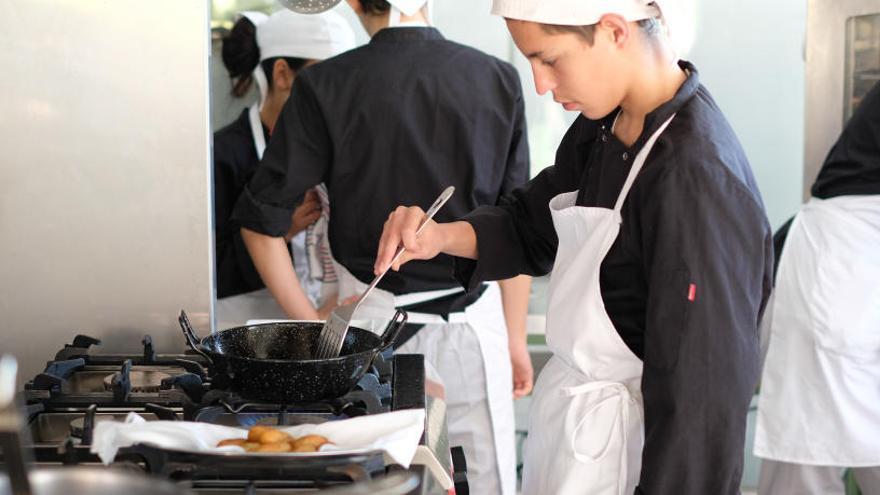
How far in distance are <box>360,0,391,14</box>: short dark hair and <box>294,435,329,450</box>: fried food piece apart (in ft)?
3.75

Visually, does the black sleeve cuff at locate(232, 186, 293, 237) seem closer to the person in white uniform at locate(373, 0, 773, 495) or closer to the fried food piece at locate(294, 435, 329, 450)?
the person in white uniform at locate(373, 0, 773, 495)

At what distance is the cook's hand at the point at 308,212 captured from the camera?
2.47 metres

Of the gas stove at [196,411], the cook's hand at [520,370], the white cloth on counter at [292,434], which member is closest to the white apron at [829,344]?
the cook's hand at [520,370]

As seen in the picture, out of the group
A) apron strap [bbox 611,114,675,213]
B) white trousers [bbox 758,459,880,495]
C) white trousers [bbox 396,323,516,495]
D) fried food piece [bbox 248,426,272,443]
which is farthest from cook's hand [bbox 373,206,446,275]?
white trousers [bbox 758,459,880,495]

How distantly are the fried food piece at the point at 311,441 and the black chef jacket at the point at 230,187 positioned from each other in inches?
60.2

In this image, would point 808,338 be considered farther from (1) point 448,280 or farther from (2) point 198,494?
(2) point 198,494

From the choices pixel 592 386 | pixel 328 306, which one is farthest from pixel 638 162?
pixel 328 306

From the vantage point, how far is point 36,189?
1.58 meters

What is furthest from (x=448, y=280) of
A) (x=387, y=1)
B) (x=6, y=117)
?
(x=6, y=117)

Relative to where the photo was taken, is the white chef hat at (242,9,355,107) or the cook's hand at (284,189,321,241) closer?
the cook's hand at (284,189,321,241)

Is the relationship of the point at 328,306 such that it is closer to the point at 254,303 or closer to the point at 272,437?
the point at 254,303

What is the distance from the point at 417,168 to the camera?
204cm

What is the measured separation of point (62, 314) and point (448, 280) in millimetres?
754

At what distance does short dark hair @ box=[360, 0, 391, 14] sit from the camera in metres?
2.03
